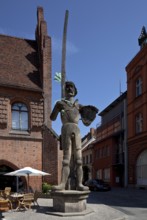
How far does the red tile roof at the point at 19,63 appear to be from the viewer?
25531 mm

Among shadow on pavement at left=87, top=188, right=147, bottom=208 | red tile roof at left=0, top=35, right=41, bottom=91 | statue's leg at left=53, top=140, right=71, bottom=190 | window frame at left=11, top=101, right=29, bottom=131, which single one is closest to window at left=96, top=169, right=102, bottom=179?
shadow on pavement at left=87, top=188, right=147, bottom=208

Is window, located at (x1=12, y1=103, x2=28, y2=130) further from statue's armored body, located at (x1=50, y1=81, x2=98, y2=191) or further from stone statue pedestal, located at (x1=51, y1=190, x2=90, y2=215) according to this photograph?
stone statue pedestal, located at (x1=51, y1=190, x2=90, y2=215)

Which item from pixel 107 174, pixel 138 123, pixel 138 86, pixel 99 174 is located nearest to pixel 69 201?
pixel 138 123

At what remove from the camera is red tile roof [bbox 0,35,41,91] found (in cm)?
2553

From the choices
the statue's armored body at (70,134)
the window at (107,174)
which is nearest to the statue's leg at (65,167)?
the statue's armored body at (70,134)

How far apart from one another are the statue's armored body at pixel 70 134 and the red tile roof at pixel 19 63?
11689mm

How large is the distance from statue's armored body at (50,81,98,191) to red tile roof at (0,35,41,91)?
460 inches

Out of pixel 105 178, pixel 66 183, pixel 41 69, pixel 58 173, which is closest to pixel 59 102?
pixel 66 183

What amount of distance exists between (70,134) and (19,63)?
15220mm

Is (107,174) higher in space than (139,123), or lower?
lower

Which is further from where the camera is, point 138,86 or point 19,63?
point 138,86

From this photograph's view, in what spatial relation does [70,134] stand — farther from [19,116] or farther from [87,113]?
[19,116]

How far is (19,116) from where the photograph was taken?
988 inches

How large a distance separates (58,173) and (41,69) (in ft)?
25.3
